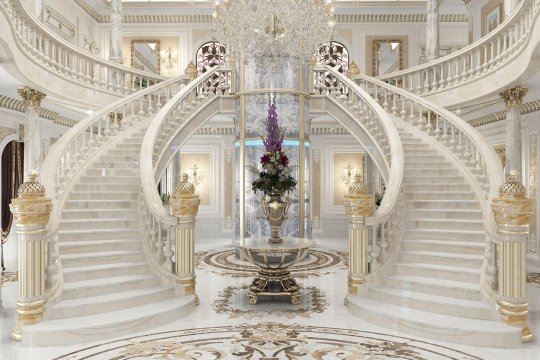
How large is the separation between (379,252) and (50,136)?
777cm

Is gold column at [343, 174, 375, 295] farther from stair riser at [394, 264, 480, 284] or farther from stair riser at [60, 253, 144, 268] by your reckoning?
stair riser at [60, 253, 144, 268]

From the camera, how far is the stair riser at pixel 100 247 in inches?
222

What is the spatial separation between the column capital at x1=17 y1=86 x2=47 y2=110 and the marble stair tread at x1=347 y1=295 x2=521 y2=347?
19.7 ft

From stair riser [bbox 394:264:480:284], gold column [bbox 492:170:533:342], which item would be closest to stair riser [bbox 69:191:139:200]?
stair riser [bbox 394:264:480:284]

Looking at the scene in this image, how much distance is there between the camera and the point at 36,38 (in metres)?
7.36

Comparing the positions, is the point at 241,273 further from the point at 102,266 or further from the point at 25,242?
the point at 25,242

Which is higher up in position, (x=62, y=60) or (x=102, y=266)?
(x=62, y=60)

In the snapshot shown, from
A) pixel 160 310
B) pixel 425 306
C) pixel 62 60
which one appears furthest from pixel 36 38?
pixel 425 306

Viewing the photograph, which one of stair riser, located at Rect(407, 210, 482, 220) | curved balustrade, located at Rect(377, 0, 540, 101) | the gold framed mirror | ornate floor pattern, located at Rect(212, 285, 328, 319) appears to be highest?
the gold framed mirror

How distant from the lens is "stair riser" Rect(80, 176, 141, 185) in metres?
→ 7.06

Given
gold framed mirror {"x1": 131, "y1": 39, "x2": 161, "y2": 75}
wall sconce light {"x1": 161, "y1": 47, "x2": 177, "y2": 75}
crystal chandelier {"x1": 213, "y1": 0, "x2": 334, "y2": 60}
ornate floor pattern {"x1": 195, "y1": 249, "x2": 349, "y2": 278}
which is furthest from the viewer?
gold framed mirror {"x1": 131, "y1": 39, "x2": 161, "y2": 75}

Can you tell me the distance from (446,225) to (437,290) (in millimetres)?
1352

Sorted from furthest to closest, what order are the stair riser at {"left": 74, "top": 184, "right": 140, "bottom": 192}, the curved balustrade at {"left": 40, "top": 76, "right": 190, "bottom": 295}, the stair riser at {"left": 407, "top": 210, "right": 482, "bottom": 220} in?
the stair riser at {"left": 74, "top": 184, "right": 140, "bottom": 192}
the stair riser at {"left": 407, "top": 210, "right": 482, "bottom": 220}
the curved balustrade at {"left": 40, "top": 76, "right": 190, "bottom": 295}

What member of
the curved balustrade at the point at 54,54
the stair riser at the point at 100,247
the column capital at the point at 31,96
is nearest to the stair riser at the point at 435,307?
the stair riser at the point at 100,247
